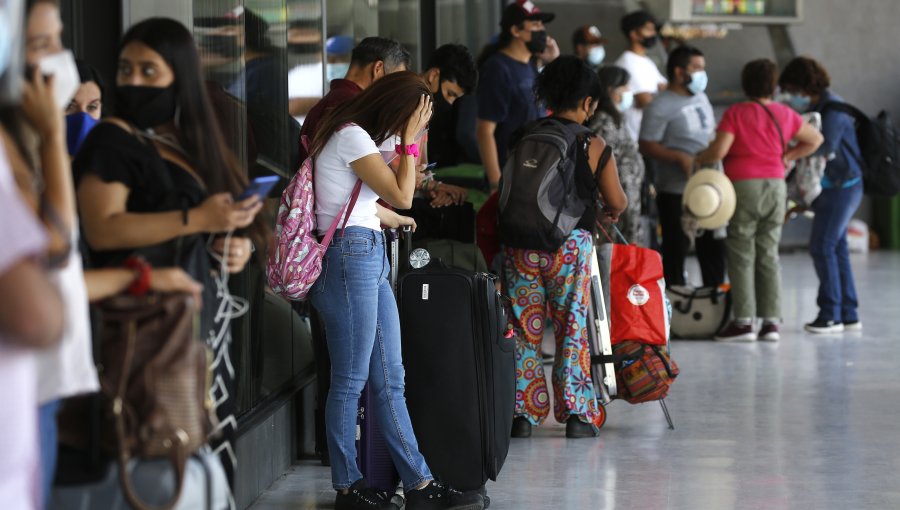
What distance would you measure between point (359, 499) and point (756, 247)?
4594mm

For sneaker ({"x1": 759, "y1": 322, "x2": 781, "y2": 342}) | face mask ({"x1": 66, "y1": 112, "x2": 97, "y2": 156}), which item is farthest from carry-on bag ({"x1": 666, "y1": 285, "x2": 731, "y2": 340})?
face mask ({"x1": 66, "y1": 112, "x2": 97, "y2": 156})

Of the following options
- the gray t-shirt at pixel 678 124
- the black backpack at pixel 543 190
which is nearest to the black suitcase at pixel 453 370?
the black backpack at pixel 543 190

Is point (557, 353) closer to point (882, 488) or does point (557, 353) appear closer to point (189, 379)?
point (882, 488)

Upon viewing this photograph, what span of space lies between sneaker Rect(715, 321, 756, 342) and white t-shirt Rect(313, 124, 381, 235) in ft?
15.3

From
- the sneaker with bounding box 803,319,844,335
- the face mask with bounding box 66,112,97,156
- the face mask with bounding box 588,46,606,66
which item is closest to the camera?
the face mask with bounding box 66,112,97,156

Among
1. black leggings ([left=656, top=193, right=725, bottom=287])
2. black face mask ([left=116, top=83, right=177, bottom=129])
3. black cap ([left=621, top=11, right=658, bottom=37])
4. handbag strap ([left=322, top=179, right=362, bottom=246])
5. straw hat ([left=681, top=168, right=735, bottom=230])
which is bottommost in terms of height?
black leggings ([left=656, top=193, right=725, bottom=287])

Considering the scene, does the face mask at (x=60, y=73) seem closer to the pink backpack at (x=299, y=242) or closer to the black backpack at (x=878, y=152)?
the pink backpack at (x=299, y=242)

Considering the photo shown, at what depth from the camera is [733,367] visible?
6.93m

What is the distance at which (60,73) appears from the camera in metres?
1.99

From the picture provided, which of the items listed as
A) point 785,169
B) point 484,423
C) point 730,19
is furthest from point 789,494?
point 730,19

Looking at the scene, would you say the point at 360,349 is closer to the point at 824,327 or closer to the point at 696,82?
the point at 696,82

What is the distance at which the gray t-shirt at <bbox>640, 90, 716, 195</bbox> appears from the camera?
26.6 feet

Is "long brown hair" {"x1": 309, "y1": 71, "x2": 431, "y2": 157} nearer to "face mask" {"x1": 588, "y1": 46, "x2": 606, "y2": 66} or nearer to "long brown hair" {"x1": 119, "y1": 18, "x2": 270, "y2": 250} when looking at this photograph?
"long brown hair" {"x1": 119, "y1": 18, "x2": 270, "y2": 250}

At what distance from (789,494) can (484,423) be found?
3.44 ft
